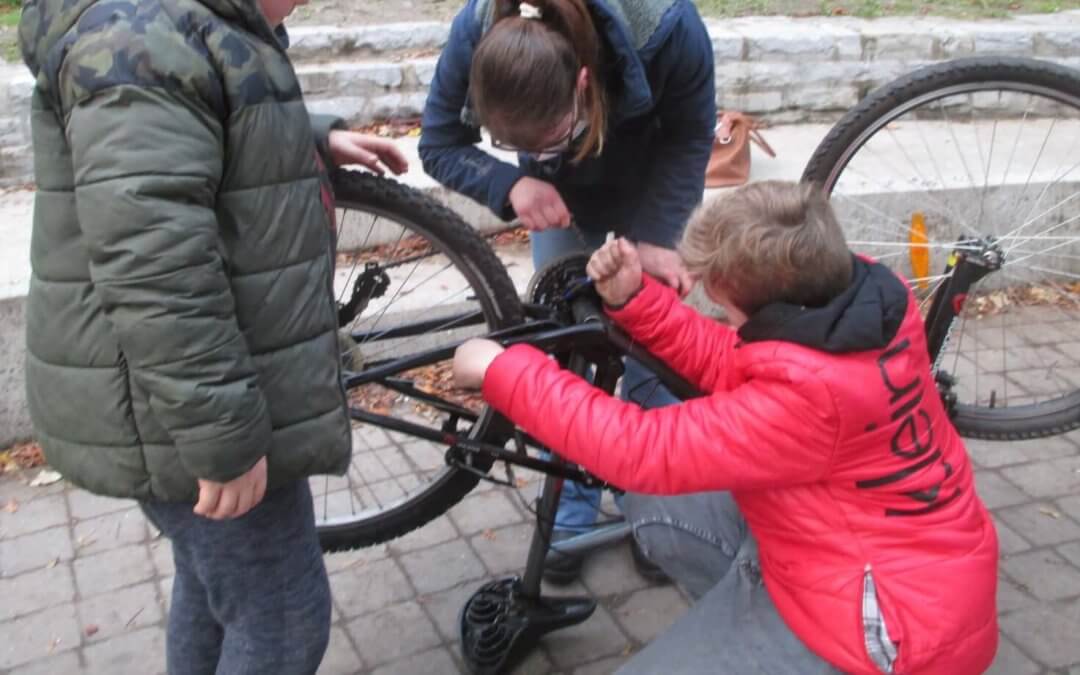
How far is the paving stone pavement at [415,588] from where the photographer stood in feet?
8.51

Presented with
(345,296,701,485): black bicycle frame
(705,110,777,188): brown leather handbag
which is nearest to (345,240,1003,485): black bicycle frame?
(345,296,701,485): black bicycle frame

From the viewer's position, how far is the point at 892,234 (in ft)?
14.4

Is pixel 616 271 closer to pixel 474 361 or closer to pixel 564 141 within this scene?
pixel 564 141

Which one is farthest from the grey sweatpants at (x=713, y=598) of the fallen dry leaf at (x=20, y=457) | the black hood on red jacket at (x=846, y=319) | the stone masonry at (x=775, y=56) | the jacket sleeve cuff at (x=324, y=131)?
the stone masonry at (x=775, y=56)

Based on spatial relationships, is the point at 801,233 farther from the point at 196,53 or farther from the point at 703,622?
the point at 196,53

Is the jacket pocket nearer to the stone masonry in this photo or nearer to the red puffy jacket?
the red puffy jacket

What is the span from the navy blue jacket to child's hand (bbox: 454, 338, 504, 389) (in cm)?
56

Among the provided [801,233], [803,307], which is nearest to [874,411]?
[803,307]

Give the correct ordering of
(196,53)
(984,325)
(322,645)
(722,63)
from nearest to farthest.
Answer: (196,53), (322,645), (984,325), (722,63)

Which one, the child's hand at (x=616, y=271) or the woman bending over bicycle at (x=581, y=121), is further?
the child's hand at (x=616, y=271)

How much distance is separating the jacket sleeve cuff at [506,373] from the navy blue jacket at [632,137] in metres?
0.59

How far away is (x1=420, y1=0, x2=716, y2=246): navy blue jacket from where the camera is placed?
222 cm

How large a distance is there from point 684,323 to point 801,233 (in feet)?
1.51

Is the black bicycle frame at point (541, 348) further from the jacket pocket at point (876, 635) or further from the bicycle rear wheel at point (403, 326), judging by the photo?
the jacket pocket at point (876, 635)
